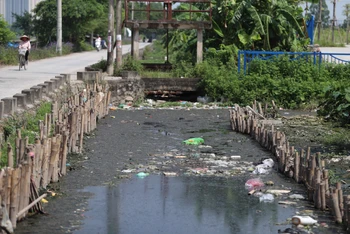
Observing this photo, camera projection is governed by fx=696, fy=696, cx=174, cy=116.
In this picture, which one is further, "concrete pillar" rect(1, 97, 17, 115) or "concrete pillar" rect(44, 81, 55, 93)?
"concrete pillar" rect(44, 81, 55, 93)

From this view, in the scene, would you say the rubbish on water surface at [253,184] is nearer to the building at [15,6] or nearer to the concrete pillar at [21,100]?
the concrete pillar at [21,100]

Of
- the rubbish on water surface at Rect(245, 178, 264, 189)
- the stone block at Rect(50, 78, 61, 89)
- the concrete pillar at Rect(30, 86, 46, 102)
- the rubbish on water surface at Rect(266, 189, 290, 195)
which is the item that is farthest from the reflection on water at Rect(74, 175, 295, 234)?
the stone block at Rect(50, 78, 61, 89)

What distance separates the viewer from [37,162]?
9.46 metres

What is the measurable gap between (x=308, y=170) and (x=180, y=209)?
2.04m

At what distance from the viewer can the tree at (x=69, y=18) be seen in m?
46.0

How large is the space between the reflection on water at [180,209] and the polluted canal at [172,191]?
1cm

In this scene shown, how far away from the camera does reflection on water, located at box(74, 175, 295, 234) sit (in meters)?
8.93

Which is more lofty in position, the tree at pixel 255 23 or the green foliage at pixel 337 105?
the tree at pixel 255 23

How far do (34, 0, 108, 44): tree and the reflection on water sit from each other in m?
36.0

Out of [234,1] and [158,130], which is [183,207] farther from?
[234,1]

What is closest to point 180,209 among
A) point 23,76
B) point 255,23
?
point 23,76

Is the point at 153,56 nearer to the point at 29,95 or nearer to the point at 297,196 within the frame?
the point at 29,95

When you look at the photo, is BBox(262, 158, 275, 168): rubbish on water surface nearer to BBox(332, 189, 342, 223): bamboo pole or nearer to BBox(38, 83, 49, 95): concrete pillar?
BBox(332, 189, 342, 223): bamboo pole

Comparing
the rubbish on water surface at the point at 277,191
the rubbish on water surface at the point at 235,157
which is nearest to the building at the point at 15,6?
the rubbish on water surface at the point at 235,157
